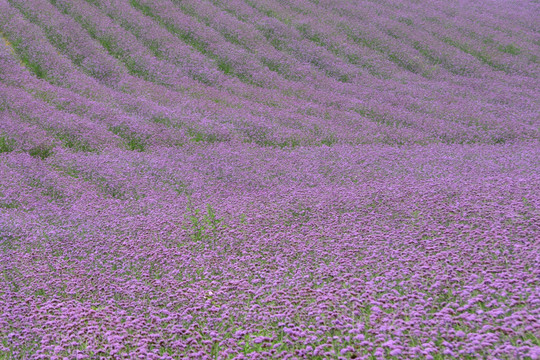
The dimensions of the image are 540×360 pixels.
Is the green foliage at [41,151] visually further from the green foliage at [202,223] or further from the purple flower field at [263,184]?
the green foliage at [202,223]

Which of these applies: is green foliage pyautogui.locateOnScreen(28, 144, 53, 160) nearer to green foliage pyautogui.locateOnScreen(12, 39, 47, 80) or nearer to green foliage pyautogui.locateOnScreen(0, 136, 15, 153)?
green foliage pyautogui.locateOnScreen(0, 136, 15, 153)

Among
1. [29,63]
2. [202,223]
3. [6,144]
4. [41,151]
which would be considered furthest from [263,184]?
[29,63]

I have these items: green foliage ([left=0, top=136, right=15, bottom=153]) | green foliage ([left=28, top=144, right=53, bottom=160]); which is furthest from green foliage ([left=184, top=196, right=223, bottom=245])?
green foliage ([left=0, top=136, right=15, bottom=153])

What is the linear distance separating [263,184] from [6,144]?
6.89 m

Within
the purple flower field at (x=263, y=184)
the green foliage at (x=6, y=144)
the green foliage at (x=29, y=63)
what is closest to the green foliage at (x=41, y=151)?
the purple flower field at (x=263, y=184)

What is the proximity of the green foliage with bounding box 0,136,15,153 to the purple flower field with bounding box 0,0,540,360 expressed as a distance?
1.9 inches

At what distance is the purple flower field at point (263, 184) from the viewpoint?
3986mm

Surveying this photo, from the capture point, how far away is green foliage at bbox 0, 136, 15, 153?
12320mm

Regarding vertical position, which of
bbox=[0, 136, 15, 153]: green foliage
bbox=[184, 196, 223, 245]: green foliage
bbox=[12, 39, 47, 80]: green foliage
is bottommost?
bbox=[0, 136, 15, 153]: green foliage

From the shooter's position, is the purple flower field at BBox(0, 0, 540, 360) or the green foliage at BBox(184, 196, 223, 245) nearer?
the purple flower field at BBox(0, 0, 540, 360)

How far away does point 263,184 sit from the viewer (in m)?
9.73

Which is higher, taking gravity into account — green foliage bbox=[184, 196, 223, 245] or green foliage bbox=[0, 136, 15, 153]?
green foliage bbox=[184, 196, 223, 245]

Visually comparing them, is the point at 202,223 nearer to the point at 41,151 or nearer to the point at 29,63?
the point at 41,151

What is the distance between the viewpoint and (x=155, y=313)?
442 cm
